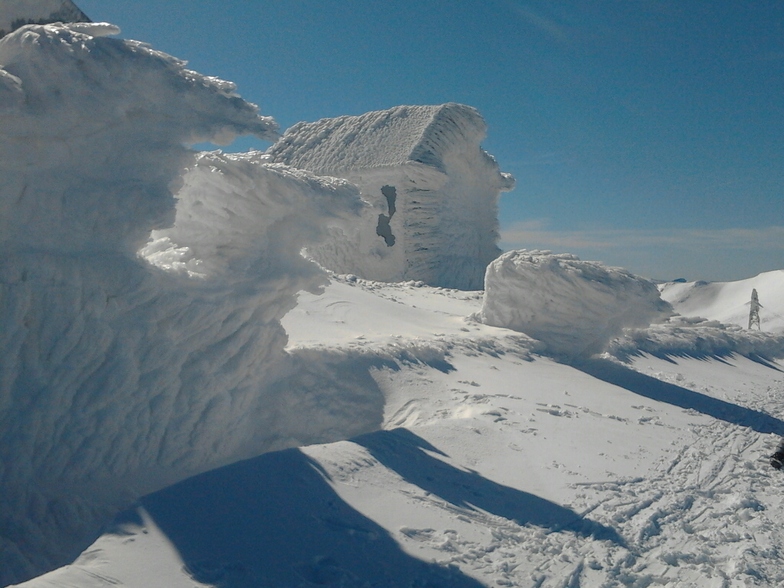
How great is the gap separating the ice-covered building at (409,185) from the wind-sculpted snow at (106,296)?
1145 centimetres

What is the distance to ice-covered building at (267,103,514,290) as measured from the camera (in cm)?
1819

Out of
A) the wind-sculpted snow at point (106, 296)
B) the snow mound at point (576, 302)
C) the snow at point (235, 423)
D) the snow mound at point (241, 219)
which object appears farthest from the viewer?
the snow mound at point (576, 302)

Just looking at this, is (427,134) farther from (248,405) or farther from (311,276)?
(248,405)

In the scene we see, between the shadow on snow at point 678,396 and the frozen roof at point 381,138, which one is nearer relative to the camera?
the shadow on snow at point 678,396

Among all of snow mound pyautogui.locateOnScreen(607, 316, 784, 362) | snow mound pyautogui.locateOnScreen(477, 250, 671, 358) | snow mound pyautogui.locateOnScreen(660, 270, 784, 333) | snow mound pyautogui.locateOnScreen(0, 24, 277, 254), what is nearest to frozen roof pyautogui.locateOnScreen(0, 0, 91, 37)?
snow mound pyautogui.locateOnScreen(0, 24, 277, 254)

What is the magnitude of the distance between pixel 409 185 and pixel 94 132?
13.5 meters

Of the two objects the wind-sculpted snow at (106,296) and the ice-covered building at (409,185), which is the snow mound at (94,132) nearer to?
the wind-sculpted snow at (106,296)

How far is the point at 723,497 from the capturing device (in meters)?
5.70

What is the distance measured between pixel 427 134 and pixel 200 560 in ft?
52.8

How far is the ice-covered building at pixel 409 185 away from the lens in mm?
18188

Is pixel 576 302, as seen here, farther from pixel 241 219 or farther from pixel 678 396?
pixel 241 219

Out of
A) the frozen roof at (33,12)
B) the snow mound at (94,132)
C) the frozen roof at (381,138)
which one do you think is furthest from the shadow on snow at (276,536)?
the frozen roof at (381,138)

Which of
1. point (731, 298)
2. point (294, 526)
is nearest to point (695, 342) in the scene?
point (294, 526)

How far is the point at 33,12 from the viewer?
5.45 meters
